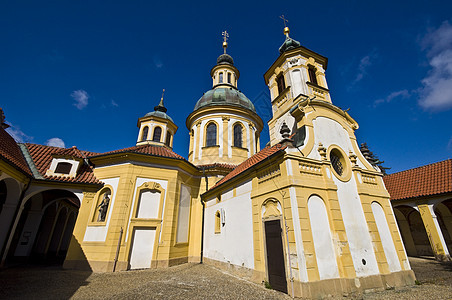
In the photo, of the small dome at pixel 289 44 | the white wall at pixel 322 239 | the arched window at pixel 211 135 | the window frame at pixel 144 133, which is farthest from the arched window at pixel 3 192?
the small dome at pixel 289 44

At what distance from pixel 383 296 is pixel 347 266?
4.06 feet

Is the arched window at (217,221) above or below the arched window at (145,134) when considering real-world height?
below

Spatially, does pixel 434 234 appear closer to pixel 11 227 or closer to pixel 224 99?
pixel 224 99

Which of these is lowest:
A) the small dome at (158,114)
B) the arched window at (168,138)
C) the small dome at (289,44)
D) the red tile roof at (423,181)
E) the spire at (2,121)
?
the red tile roof at (423,181)

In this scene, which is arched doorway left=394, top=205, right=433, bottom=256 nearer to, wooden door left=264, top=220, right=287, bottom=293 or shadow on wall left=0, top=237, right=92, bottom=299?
wooden door left=264, top=220, right=287, bottom=293

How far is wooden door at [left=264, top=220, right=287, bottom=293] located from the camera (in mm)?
6802

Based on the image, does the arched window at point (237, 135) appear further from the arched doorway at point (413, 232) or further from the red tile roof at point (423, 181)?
the arched doorway at point (413, 232)

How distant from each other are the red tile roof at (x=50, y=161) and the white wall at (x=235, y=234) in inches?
325

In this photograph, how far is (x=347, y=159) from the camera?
30.9ft

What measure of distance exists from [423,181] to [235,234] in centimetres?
1536

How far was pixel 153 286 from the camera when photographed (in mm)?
7695

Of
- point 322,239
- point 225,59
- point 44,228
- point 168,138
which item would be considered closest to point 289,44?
point 322,239

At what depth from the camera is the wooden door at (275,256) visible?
6.80m

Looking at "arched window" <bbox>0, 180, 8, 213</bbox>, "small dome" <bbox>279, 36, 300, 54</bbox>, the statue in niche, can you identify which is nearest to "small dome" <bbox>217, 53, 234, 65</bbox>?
"small dome" <bbox>279, 36, 300, 54</bbox>
